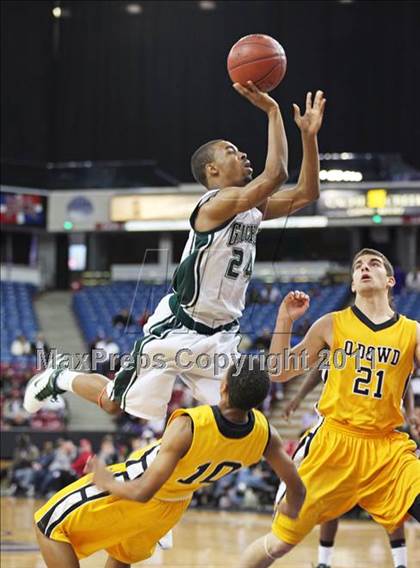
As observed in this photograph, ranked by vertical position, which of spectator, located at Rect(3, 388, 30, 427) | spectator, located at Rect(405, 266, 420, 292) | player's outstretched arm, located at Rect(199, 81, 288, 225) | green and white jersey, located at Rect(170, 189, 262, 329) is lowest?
spectator, located at Rect(3, 388, 30, 427)

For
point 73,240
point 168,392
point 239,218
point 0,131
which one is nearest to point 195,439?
point 168,392

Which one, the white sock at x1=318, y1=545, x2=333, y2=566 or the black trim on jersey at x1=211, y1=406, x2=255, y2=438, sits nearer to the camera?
the black trim on jersey at x1=211, y1=406, x2=255, y2=438

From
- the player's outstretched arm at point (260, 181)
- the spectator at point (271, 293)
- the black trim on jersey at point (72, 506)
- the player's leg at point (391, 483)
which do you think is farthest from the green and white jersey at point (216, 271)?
the spectator at point (271, 293)

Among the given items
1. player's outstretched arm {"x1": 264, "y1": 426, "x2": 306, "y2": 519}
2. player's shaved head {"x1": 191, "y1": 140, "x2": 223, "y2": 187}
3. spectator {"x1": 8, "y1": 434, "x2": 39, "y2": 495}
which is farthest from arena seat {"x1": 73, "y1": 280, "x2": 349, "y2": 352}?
player's outstretched arm {"x1": 264, "y1": 426, "x2": 306, "y2": 519}

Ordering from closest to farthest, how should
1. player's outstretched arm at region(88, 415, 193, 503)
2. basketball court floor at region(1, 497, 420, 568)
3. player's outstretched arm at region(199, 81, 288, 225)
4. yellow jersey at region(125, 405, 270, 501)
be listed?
player's outstretched arm at region(88, 415, 193, 503), yellow jersey at region(125, 405, 270, 501), player's outstretched arm at region(199, 81, 288, 225), basketball court floor at region(1, 497, 420, 568)

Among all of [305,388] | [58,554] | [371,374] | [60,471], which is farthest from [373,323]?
[60,471]

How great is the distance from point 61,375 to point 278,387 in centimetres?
1078

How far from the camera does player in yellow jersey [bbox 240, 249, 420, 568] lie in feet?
20.1

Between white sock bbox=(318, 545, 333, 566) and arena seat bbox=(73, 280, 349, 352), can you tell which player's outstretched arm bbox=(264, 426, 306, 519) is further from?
arena seat bbox=(73, 280, 349, 352)

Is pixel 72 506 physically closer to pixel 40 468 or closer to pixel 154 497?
pixel 154 497

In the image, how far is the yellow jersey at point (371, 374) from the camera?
20.3ft

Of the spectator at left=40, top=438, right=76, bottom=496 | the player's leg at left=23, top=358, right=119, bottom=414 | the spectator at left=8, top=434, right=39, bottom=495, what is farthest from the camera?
the spectator at left=8, top=434, right=39, bottom=495

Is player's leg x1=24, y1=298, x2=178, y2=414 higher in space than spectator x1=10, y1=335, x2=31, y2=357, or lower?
higher

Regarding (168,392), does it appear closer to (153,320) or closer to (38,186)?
(153,320)
